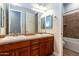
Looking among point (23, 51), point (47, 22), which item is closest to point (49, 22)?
point (47, 22)

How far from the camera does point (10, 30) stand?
1.87 metres

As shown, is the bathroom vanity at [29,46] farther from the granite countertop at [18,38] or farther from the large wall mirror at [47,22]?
the large wall mirror at [47,22]

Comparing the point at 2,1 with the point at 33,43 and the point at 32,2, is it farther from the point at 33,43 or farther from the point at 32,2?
the point at 33,43

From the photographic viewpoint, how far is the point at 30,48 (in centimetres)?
195

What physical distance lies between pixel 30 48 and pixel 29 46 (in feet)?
0.15

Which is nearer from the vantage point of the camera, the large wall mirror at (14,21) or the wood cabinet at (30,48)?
the wood cabinet at (30,48)

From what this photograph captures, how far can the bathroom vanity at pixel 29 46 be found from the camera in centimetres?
171

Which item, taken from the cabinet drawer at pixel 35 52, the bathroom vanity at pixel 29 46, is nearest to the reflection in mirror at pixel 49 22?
the bathroom vanity at pixel 29 46

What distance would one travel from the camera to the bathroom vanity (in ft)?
5.60

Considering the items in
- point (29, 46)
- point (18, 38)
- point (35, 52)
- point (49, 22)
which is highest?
point (49, 22)

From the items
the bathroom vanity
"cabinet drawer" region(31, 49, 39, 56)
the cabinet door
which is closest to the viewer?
the bathroom vanity

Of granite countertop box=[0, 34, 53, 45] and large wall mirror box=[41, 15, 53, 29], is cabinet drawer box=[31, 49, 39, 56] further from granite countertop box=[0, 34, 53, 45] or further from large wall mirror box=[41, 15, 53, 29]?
large wall mirror box=[41, 15, 53, 29]

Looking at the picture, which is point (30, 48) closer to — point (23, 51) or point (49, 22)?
point (23, 51)

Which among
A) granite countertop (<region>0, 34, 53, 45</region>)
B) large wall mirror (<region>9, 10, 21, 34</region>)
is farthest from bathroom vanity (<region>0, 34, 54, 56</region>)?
large wall mirror (<region>9, 10, 21, 34</region>)
